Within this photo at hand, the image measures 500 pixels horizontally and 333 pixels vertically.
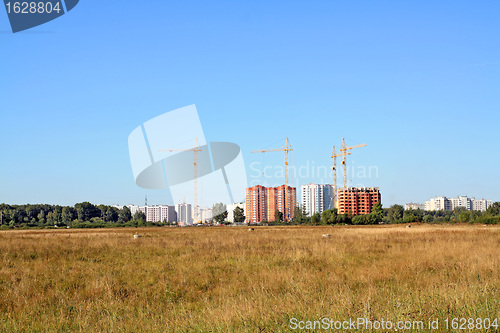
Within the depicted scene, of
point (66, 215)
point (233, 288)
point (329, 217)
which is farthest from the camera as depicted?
point (66, 215)

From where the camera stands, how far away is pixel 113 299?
11.2 meters

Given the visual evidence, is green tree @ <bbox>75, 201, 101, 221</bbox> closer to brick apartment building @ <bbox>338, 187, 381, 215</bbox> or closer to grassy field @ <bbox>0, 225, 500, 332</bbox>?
brick apartment building @ <bbox>338, 187, 381, 215</bbox>

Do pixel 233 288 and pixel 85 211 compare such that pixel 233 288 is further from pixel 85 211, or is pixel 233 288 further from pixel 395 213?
pixel 85 211

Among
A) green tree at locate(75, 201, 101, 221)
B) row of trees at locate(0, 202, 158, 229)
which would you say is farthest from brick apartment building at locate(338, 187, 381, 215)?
green tree at locate(75, 201, 101, 221)

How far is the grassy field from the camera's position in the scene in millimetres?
7320

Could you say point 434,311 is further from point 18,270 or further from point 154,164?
point 154,164

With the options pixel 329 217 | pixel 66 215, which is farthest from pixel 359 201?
pixel 66 215

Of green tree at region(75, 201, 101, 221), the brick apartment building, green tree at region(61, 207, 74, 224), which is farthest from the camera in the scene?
the brick apartment building

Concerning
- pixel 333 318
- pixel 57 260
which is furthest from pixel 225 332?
pixel 57 260

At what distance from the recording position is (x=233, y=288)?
12.2m

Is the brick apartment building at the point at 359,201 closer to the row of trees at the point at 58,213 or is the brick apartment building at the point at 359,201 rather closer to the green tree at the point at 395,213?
the green tree at the point at 395,213

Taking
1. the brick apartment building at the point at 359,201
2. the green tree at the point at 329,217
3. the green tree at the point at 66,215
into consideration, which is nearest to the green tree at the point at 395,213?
the green tree at the point at 329,217

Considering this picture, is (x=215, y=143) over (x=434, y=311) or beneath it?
over

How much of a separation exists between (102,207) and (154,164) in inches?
7394
